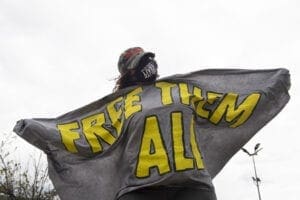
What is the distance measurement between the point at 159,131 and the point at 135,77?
1.75 feet

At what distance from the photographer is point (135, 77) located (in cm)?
338

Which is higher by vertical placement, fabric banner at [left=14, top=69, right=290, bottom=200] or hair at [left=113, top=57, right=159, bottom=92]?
hair at [left=113, top=57, right=159, bottom=92]

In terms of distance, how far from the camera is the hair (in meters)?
3.32

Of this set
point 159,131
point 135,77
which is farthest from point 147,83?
point 159,131

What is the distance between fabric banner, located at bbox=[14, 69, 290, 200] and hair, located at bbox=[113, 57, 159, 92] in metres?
0.05

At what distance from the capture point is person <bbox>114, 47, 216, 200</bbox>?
282 centimetres

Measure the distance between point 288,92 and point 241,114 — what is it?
1.17ft

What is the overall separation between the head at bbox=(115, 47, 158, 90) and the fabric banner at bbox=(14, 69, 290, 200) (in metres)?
0.06

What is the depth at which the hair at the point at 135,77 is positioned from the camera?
3322mm

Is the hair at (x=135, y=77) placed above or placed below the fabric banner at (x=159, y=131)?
above

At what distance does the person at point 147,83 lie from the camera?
2820 millimetres

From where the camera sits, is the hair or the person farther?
the hair

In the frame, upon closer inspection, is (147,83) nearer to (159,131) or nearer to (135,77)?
(135,77)

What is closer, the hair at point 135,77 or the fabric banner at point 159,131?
the fabric banner at point 159,131
